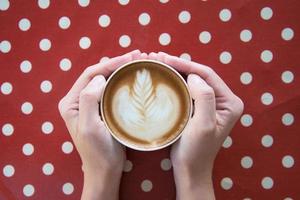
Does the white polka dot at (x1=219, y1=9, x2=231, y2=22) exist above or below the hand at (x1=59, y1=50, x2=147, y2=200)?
above

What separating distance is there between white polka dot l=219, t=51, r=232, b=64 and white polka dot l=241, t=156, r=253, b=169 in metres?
0.20

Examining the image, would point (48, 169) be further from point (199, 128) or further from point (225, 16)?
point (225, 16)

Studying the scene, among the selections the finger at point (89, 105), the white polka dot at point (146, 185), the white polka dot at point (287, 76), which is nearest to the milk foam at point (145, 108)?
the finger at point (89, 105)

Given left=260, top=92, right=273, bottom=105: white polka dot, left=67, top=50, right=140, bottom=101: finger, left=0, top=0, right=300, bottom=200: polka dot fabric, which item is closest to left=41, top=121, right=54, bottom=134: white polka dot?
left=0, top=0, right=300, bottom=200: polka dot fabric

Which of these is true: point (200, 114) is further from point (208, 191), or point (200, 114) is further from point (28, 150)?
point (28, 150)

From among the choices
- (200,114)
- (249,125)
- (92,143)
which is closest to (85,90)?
(92,143)

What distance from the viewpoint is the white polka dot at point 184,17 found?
91cm

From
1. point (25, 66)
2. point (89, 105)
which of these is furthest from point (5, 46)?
point (89, 105)

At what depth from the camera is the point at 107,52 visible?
91cm

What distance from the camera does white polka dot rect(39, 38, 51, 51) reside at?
0.92 metres

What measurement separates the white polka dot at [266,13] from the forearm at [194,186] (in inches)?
13.5

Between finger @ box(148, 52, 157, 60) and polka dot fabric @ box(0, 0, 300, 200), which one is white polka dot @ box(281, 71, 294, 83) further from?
finger @ box(148, 52, 157, 60)

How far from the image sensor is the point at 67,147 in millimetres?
920

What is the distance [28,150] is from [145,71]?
31 centimetres
